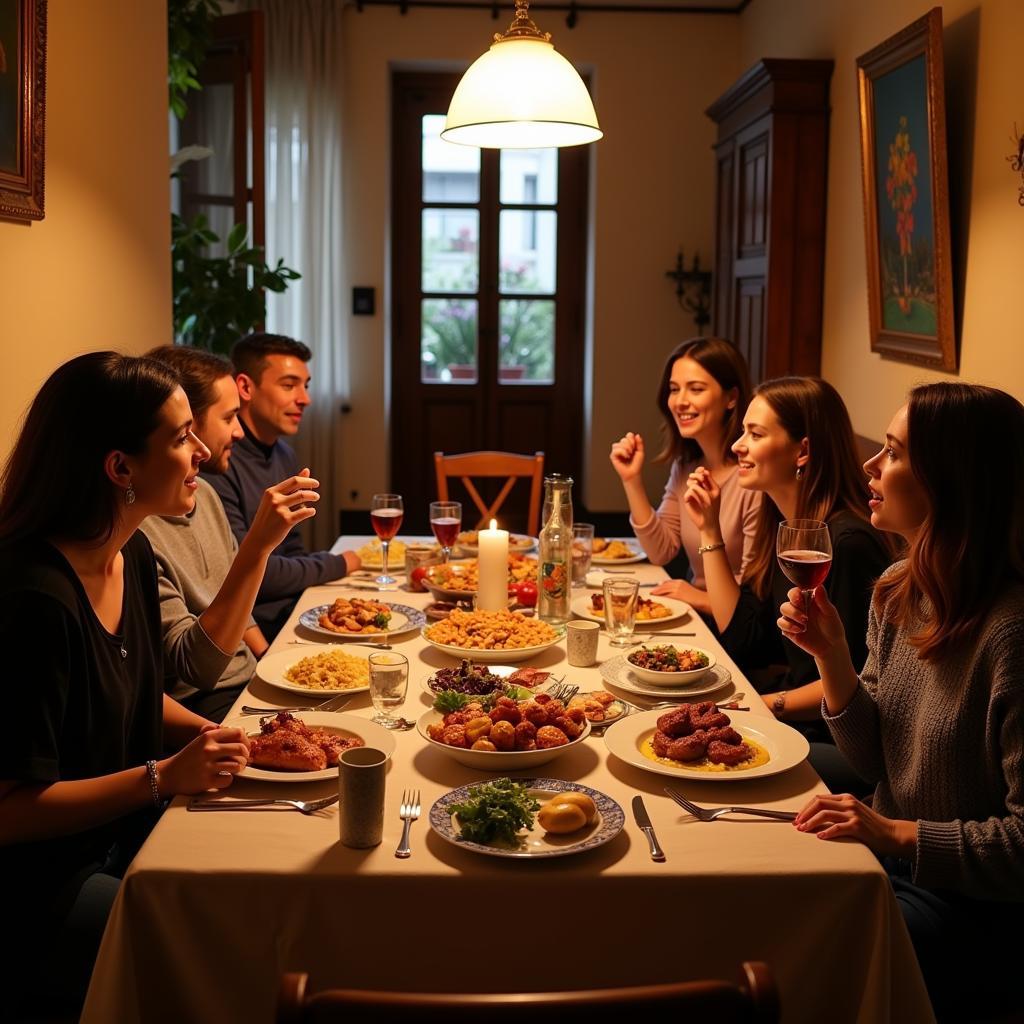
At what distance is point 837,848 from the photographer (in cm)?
146

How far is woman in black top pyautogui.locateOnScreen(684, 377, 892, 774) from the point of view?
2287 millimetres

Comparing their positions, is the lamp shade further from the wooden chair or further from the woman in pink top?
the wooden chair

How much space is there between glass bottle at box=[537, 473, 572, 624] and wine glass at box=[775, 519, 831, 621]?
743 millimetres

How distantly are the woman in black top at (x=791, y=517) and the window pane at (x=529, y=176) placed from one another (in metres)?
4.41

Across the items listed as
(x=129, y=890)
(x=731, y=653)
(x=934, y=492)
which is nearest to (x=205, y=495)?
(x=731, y=653)

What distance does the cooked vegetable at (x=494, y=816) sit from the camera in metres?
1.44

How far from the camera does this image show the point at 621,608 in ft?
7.74

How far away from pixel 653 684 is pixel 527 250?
5160 millimetres

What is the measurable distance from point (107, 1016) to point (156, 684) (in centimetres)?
67

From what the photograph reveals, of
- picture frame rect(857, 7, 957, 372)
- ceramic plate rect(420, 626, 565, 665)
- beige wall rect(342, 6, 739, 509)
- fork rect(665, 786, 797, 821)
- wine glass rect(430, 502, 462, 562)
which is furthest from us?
beige wall rect(342, 6, 739, 509)

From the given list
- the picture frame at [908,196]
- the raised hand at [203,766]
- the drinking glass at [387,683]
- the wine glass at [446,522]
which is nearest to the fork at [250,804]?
the raised hand at [203,766]

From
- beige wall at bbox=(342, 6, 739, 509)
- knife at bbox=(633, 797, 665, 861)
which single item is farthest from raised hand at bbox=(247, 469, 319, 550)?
beige wall at bbox=(342, 6, 739, 509)

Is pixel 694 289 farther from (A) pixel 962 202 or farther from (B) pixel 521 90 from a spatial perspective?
(B) pixel 521 90

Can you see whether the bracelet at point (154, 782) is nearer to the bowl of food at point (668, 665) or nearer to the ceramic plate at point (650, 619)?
the bowl of food at point (668, 665)
